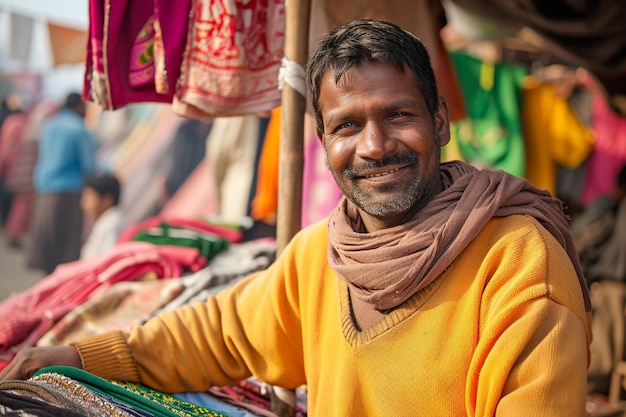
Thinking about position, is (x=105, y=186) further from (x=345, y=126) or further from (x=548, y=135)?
(x=345, y=126)

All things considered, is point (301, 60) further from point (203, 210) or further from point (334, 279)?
point (203, 210)

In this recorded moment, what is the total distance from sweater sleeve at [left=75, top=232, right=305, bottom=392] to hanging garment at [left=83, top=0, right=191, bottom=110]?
2.59ft

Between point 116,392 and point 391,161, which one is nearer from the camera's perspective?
point 391,161

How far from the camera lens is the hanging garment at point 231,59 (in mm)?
2613

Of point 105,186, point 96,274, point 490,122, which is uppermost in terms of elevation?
point 490,122

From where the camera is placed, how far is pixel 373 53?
187cm

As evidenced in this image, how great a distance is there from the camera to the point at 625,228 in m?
5.17

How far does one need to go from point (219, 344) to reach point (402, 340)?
71cm

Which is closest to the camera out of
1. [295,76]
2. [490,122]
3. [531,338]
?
[531,338]

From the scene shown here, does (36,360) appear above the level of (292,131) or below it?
below

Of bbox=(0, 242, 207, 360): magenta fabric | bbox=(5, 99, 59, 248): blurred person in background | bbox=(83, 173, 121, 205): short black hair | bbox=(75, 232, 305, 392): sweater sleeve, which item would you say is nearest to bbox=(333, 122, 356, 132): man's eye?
bbox=(75, 232, 305, 392): sweater sleeve

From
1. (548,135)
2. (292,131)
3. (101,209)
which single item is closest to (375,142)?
(292,131)

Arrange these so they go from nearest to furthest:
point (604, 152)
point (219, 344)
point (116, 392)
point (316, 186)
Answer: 1. point (116, 392)
2. point (219, 344)
3. point (316, 186)
4. point (604, 152)

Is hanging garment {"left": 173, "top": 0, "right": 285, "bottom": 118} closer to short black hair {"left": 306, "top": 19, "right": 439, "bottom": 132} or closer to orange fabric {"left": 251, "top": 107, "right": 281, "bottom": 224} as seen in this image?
short black hair {"left": 306, "top": 19, "right": 439, "bottom": 132}
